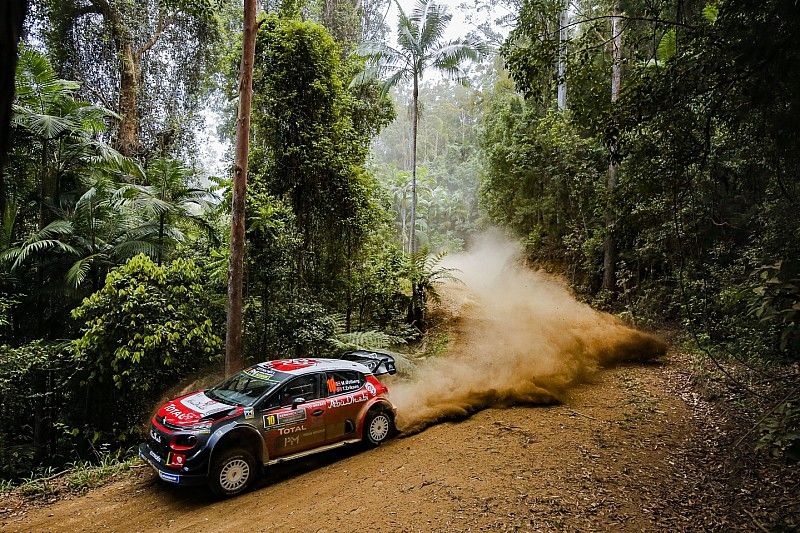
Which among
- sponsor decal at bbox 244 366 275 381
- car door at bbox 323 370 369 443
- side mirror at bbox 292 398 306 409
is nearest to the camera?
side mirror at bbox 292 398 306 409

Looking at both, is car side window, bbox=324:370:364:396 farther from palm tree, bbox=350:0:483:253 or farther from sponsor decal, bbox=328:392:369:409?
palm tree, bbox=350:0:483:253

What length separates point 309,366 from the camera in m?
8.02

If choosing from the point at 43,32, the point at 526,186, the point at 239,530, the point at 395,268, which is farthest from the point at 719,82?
the point at 43,32

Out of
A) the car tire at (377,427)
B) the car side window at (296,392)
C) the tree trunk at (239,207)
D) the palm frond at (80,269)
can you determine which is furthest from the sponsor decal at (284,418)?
the palm frond at (80,269)

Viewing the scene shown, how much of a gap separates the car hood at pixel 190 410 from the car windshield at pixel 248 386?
0.54ft

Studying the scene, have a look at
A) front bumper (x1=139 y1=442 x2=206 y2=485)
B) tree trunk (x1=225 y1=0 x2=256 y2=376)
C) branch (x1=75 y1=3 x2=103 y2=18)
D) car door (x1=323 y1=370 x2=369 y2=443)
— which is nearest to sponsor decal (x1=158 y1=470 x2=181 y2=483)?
front bumper (x1=139 y1=442 x2=206 y2=485)

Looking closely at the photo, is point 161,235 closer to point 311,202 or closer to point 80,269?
point 80,269

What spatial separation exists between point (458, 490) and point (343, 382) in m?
2.68

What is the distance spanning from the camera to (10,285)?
1134 cm

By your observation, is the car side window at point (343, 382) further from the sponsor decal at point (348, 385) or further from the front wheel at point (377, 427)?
the front wheel at point (377, 427)

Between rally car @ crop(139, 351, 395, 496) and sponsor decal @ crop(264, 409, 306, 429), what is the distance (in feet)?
0.05

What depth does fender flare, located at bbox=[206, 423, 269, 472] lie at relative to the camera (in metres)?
6.52

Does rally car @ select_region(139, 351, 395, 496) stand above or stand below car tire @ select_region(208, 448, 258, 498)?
above

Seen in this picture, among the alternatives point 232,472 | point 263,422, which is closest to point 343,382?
point 263,422
